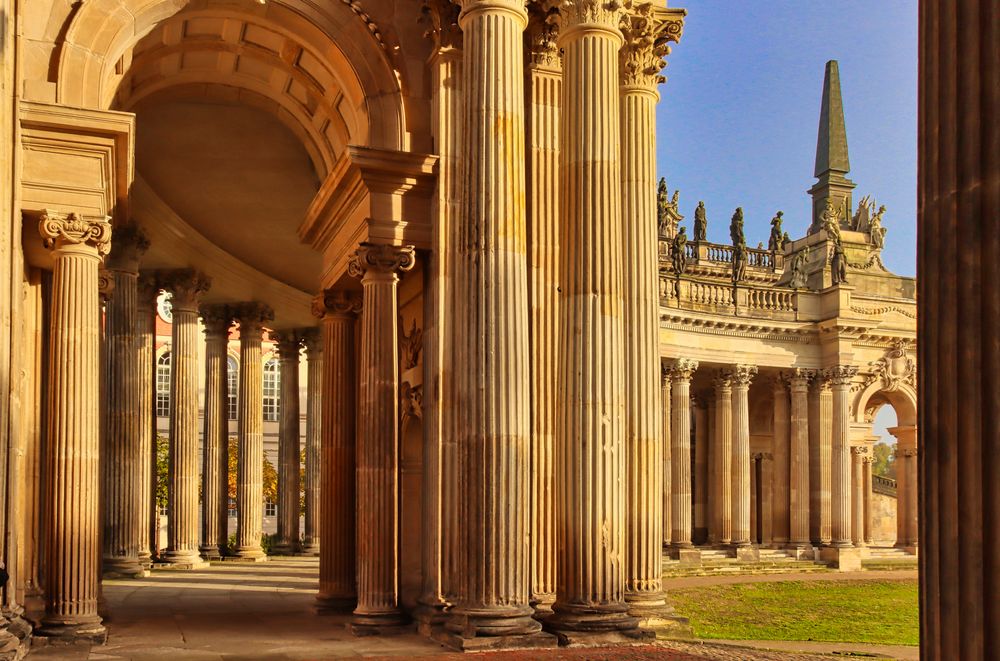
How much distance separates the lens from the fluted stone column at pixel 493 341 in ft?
55.9

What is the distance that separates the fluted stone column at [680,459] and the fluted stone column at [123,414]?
2797 centimetres

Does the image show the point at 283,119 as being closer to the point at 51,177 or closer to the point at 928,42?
the point at 51,177

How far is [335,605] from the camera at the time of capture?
22859 millimetres

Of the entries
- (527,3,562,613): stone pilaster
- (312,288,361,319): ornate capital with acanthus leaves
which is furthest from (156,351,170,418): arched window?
(527,3,562,613): stone pilaster

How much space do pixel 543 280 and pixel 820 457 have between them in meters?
42.5

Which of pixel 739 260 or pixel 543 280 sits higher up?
pixel 739 260

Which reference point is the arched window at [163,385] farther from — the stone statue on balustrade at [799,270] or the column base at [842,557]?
the column base at [842,557]

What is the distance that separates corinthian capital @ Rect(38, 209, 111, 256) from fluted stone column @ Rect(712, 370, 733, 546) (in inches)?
1669

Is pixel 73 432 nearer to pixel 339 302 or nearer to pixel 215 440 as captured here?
pixel 339 302

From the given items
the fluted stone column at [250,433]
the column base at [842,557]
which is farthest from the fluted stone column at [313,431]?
the column base at [842,557]

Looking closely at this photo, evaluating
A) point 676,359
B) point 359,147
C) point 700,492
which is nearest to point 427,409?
point 359,147

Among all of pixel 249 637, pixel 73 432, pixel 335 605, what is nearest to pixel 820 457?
pixel 335 605

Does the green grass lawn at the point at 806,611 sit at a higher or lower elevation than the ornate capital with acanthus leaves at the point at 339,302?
lower

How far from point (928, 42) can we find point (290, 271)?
31857mm
